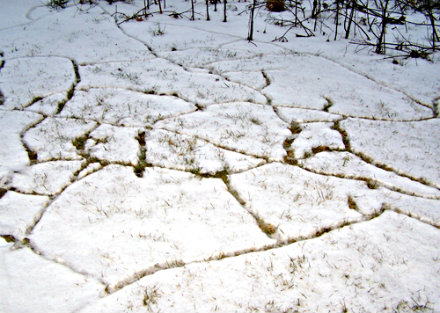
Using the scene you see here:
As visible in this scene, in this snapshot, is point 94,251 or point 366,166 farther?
point 366,166

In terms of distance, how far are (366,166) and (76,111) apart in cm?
244

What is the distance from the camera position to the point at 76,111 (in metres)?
3.10

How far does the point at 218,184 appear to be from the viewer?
2.28m

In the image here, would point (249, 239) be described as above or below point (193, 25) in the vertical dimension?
below

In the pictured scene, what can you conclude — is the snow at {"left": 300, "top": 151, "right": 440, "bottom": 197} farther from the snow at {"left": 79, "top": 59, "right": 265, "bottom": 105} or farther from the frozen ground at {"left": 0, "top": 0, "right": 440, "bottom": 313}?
the snow at {"left": 79, "top": 59, "right": 265, "bottom": 105}

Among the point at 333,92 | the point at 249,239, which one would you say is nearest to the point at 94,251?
the point at 249,239

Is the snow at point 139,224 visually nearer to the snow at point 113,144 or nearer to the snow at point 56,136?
the snow at point 113,144

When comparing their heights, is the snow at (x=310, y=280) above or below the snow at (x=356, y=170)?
below

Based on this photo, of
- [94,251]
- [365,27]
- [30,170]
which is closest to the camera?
[94,251]

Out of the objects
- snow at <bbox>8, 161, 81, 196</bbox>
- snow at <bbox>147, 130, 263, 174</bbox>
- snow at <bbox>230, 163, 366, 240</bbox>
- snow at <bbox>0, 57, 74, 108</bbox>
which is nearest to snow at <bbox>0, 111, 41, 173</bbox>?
snow at <bbox>8, 161, 81, 196</bbox>

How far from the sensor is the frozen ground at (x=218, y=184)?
163 centimetres

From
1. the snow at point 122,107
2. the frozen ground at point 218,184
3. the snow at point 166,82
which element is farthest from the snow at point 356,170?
the snow at point 122,107

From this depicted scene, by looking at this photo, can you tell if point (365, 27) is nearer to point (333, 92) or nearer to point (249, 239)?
point (333, 92)

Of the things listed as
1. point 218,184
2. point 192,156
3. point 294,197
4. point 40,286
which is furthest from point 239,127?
point 40,286
